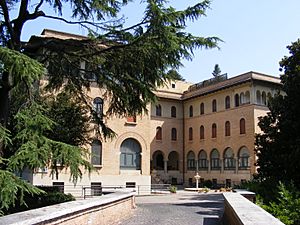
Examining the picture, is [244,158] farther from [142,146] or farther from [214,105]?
[142,146]

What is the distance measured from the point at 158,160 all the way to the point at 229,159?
9.49 metres

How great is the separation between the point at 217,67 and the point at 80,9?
75841 mm

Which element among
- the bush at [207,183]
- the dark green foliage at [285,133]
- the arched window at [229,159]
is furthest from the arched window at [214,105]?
the dark green foliage at [285,133]

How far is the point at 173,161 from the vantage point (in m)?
49.2

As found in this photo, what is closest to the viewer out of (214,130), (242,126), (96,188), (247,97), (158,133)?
(96,188)


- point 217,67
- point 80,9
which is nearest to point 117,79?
point 80,9

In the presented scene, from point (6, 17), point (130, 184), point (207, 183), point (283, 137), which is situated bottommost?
point (207, 183)

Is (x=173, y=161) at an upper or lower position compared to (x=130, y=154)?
lower

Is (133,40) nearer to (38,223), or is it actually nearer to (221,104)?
(38,223)

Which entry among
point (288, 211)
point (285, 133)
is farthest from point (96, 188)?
point (288, 211)

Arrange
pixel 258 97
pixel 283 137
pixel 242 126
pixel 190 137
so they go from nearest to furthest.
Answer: pixel 283 137
pixel 258 97
pixel 242 126
pixel 190 137

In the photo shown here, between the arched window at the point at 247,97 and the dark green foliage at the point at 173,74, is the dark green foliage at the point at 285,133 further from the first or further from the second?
the arched window at the point at 247,97

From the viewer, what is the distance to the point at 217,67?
285ft

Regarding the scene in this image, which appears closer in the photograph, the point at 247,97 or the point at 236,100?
the point at 247,97
